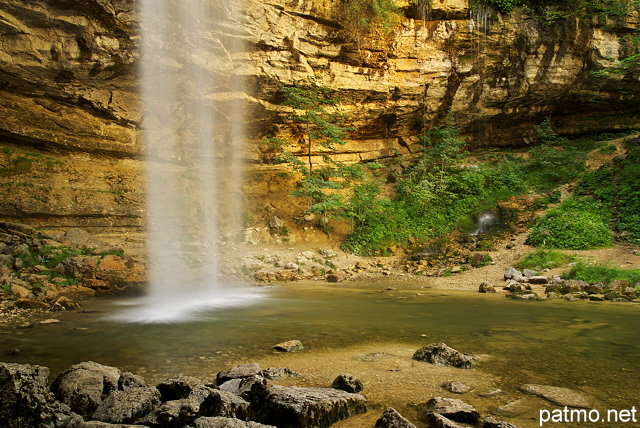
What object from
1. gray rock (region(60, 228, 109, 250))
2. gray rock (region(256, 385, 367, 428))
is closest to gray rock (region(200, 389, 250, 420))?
gray rock (region(256, 385, 367, 428))

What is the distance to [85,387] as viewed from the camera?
349 cm

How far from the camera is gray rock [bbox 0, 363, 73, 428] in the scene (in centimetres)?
288

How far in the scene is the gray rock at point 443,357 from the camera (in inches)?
174

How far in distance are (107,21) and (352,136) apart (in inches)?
521

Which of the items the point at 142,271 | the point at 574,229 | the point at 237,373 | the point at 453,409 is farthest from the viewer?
the point at 574,229

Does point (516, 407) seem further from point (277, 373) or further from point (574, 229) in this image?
point (574, 229)

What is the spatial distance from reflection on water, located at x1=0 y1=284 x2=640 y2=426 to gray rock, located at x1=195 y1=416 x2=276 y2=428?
1544 mm

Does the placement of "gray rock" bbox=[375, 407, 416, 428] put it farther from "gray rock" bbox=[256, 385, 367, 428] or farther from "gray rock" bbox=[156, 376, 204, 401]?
"gray rock" bbox=[156, 376, 204, 401]

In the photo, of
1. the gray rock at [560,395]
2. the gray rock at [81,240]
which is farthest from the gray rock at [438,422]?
the gray rock at [81,240]

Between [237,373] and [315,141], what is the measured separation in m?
Answer: 17.3

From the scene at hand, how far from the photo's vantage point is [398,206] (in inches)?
746

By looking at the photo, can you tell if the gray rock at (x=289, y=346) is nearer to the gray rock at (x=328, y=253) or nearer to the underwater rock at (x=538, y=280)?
the underwater rock at (x=538, y=280)

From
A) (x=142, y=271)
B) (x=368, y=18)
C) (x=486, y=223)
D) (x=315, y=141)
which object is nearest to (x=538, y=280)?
(x=486, y=223)

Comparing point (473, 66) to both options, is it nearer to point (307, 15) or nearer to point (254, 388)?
point (307, 15)
